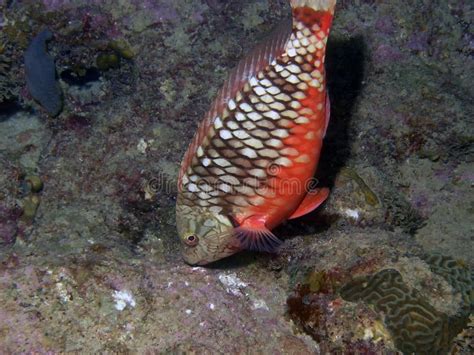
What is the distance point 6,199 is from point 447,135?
16.0ft

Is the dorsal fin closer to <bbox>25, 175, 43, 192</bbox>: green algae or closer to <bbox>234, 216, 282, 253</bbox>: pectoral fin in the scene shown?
<bbox>234, 216, 282, 253</bbox>: pectoral fin

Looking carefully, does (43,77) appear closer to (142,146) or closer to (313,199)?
(142,146)

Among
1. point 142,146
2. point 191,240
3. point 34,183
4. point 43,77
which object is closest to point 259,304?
point 191,240

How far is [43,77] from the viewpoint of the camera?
5.61 meters

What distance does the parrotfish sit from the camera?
2877mm

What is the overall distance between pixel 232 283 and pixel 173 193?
126 cm

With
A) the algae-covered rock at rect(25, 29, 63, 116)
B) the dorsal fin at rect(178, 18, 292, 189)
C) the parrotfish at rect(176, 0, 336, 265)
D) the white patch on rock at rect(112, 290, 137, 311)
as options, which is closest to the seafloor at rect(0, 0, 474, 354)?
the white patch on rock at rect(112, 290, 137, 311)

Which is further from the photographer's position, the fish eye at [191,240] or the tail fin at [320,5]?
the fish eye at [191,240]

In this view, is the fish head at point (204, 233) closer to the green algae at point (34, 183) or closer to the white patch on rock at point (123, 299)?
the white patch on rock at point (123, 299)

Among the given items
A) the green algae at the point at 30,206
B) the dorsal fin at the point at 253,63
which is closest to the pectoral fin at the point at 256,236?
the dorsal fin at the point at 253,63

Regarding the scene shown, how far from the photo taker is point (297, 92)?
9.51 feet

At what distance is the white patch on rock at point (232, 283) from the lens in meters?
3.53

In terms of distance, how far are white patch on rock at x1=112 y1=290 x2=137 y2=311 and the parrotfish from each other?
600mm

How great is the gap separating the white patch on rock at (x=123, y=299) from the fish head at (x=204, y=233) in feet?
1.96
